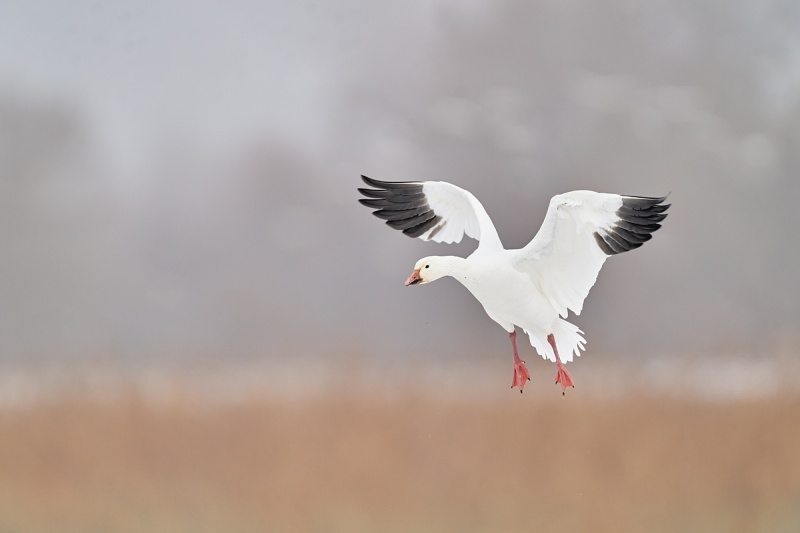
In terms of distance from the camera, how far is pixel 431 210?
2.81m

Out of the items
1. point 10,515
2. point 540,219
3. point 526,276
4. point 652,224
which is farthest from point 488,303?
point 10,515

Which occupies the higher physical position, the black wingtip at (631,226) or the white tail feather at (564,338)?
the black wingtip at (631,226)

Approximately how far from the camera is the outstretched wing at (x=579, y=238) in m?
2.46

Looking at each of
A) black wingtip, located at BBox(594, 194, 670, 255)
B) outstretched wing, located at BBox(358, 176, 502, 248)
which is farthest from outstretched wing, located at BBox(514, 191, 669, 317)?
outstretched wing, located at BBox(358, 176, 502, 248)

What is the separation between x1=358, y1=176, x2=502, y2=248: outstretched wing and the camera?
269 centimetres

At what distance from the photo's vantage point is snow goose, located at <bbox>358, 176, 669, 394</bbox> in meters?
2.48

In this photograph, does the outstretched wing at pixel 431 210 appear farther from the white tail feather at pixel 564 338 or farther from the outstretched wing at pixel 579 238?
the white tail feather at pixel 564 338

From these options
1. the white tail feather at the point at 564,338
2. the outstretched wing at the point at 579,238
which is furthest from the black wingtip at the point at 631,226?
the white tail feather at the point at 564,338

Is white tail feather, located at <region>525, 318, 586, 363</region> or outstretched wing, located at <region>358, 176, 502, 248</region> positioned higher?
outstretched wing, located at <region>358, 176, 502, 248</region>

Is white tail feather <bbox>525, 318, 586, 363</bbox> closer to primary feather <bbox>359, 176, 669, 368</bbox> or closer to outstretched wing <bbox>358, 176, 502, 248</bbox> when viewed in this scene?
primary feather <bbox>359, 176, 669, 368</bbox>

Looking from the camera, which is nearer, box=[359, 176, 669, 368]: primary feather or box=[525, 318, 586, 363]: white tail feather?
box=[359, 176, 669, 368]: primary feather

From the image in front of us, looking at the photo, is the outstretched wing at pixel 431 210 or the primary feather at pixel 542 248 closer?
the primary feather at pixel 542 248

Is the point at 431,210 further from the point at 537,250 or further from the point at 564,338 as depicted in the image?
the point at 564,338

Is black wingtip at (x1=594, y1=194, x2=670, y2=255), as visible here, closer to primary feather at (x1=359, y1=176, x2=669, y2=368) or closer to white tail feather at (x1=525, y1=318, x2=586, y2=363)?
primary feather at (x1=359, y1=176, x2=669, y2=368)
